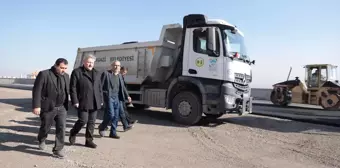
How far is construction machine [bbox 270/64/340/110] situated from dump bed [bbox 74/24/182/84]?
33.0 feet

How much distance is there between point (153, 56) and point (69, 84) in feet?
16.7

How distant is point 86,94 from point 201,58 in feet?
13.9

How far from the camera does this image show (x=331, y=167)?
533 centimetres

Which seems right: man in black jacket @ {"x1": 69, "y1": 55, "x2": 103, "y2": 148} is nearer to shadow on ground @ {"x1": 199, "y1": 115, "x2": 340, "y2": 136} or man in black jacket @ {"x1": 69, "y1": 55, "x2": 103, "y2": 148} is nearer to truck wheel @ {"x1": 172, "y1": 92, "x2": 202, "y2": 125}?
truck wheel @ {"x1": 172, "y1": 92, "x2": 202, "y2": 125}

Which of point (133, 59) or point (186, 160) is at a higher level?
point (133, 59)

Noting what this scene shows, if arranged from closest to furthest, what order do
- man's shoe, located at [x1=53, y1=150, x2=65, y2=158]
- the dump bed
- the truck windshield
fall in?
man's shoe, located at [x1=53, y1=150, x2=65, y2=158] < the truck windshield < the dump bed

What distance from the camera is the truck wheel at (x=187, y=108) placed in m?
9.02

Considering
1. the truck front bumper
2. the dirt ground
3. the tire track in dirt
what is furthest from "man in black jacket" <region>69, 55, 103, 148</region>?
the truck front bumper

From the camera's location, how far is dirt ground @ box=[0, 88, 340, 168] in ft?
16.7

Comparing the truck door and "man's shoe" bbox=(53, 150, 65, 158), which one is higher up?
the truck door

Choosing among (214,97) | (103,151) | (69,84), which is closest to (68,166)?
(103,151)

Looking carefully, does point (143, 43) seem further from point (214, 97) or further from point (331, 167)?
point (331, 167)

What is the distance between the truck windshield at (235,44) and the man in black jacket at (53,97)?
16.4 feet

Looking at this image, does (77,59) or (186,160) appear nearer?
(186,160)
